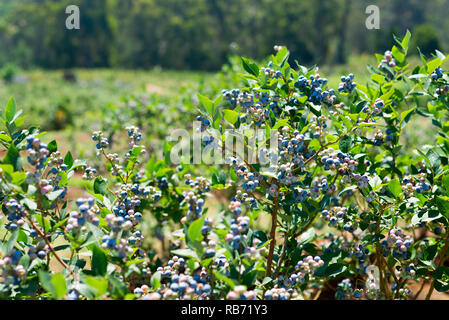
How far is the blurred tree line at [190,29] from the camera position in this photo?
44.0 m

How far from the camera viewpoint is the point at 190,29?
4797cm

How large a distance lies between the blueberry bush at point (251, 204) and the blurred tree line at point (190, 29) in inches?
1691

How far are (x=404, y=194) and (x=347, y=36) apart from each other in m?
51.0

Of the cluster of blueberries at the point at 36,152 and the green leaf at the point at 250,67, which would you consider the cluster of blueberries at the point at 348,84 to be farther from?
the cluster of blueberries at the point at 36,152

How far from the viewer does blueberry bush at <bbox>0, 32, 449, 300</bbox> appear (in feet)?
4.00

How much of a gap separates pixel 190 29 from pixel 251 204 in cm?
4930

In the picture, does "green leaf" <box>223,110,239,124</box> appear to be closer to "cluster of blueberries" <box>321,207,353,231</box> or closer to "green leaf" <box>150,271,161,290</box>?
"cluster of blueberries" <box>321,207,353,231</box>

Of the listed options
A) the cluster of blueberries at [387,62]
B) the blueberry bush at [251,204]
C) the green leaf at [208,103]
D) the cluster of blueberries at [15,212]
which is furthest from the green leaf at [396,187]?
the cluster of blueberries at [15,212]

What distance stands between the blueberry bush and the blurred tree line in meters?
42.9

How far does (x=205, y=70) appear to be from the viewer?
47.2 meters

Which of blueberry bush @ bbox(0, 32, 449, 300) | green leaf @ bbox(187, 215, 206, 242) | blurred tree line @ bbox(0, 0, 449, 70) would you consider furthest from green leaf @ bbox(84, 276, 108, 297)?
blurred tree line @ bbox(0, 0, 449, 70)

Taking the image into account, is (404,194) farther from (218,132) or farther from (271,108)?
(218,132)
